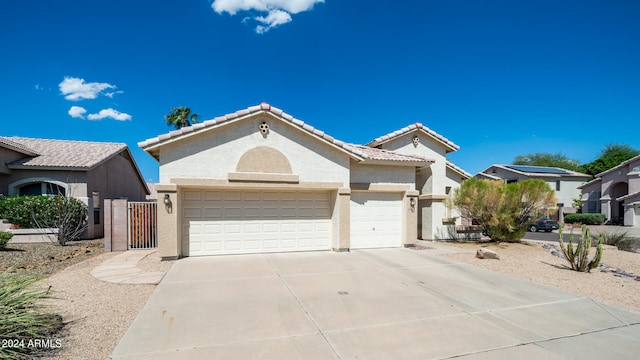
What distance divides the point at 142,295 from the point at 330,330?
4264mm

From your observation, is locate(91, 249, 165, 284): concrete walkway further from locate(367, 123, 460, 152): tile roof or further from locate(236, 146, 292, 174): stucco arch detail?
locate(367, 123, 460, 152): tile roof

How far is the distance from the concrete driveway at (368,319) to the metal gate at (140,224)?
15.4 feet

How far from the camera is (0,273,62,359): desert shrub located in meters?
4.03

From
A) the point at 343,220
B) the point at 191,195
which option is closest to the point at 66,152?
the point at 191,195

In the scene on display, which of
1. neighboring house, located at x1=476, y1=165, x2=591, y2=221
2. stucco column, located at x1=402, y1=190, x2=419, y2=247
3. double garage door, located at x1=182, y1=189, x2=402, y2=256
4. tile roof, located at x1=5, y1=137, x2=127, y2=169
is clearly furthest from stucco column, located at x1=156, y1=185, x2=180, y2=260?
neighboring house, located at x1=476, y1=165, x2=591, y2=221

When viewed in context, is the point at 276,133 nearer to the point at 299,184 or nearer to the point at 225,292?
the point at 299,184

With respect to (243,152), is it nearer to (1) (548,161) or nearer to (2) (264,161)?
(2) (264,161)

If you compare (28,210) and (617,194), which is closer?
(28,210)

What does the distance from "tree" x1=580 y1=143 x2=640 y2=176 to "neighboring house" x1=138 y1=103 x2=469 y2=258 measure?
55623 mm

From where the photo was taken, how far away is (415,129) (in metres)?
16.0

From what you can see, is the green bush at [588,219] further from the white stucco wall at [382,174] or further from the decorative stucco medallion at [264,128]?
the decorative stucco medallion at [264,128]

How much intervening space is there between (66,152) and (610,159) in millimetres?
69072

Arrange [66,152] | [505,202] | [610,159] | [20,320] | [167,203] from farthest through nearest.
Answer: [610,159]
[66,152]
[505,202]
[167,203]
[20,320]

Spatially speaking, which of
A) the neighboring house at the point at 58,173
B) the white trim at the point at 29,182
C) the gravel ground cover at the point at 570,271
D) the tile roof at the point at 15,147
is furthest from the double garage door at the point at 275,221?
the tile roof at the point at 15,147
